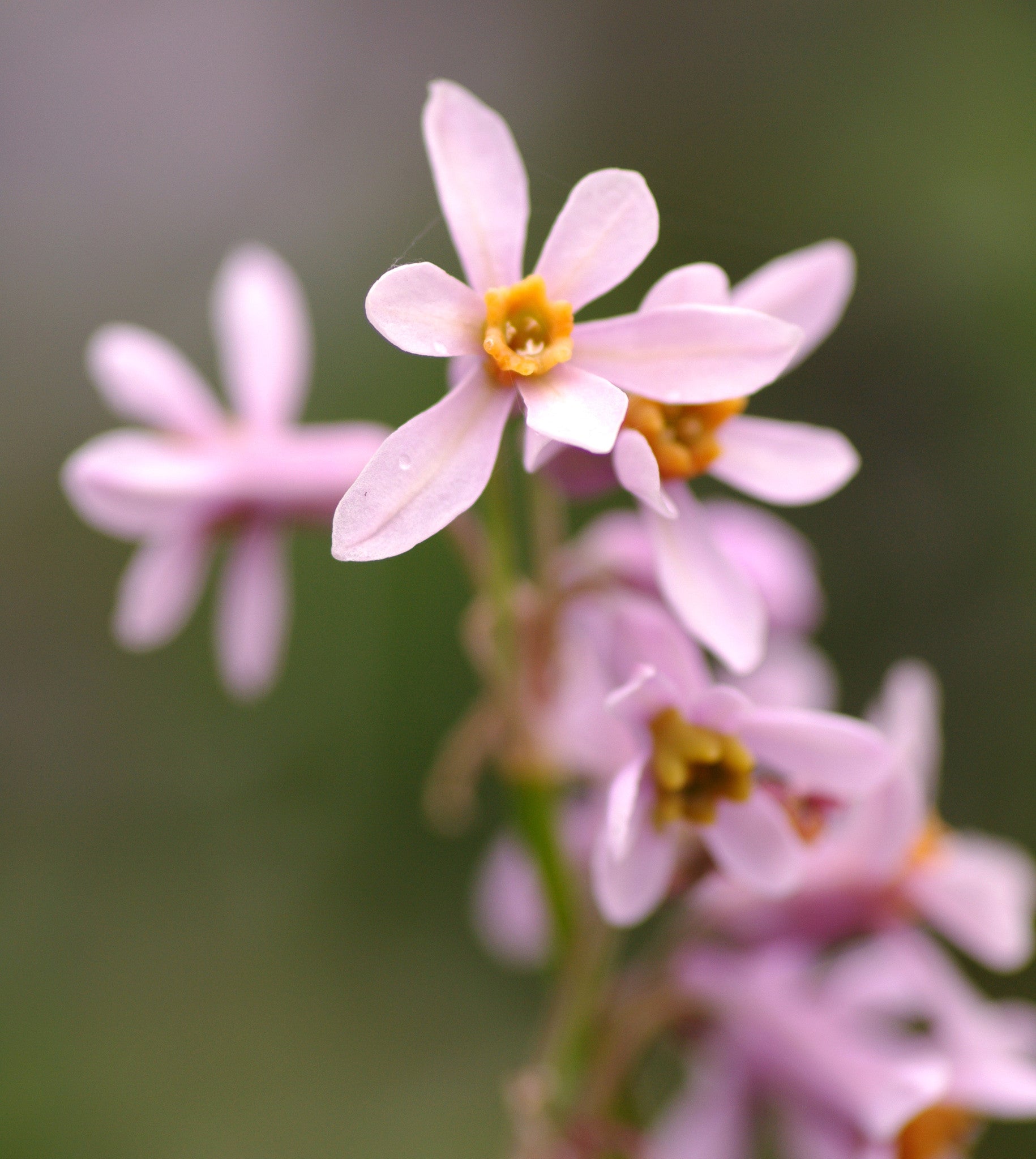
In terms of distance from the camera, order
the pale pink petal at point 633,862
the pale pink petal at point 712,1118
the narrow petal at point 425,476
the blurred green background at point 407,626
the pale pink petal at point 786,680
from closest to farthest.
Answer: the narrow petal at point 425,476
the pale pink petal at point 633,862
the pale pink petal at point 712,1118
the pale pink petal at point 786,680
the blurred green background at point 407,626

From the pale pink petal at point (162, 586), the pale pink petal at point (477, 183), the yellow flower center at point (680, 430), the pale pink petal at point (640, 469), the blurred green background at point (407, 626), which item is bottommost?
the blurred green background at point (407, 626)

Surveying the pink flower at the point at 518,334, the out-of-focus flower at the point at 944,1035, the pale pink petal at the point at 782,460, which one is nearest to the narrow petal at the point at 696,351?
the pink flower at the point at 518,334

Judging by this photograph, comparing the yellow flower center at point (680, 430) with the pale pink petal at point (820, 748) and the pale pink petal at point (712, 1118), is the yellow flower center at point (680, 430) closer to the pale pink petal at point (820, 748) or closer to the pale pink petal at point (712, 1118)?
the pale pink petal at point (820, 748)

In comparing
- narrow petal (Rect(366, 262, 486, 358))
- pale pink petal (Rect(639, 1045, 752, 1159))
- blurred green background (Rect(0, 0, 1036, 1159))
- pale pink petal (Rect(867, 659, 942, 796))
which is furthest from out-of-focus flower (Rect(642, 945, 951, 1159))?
blurred green background (Rect(0, 0, 1036, 1159))

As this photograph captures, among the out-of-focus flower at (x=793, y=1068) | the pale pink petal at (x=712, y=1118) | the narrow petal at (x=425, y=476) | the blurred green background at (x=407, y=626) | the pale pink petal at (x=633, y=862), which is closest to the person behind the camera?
the narrow petal at (x=425, y=476)

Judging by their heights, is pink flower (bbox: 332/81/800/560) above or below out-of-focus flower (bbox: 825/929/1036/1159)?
above

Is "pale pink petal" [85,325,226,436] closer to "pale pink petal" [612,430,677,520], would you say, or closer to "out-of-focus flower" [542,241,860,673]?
"out-of-focus flower" [542,241,860,673]

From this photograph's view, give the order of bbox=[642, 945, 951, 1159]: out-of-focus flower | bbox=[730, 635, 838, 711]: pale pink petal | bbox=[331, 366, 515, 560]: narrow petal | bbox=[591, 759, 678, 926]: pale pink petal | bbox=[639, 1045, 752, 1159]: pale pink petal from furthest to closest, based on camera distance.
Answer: bbox=[730, 635, 838, 711]: pale pink petal < bbox=[639, 1045, 752, 1159]: pale pink petal < bbox=[642, 945, 951, 1159]: out-of-focus flower < bbox=[591, 759, 678, 926]: pale pink petal < bbox=[331, 366, 515, 560]: narrow petal

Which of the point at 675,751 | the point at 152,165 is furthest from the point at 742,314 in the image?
the point at 152,165
